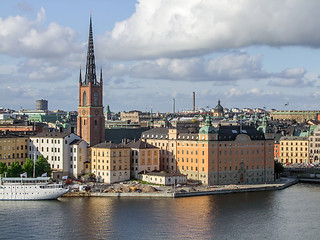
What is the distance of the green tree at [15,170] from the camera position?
345ft

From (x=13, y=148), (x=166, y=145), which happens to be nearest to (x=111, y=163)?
(x=166, y=145)

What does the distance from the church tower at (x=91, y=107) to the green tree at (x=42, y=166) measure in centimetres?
1198

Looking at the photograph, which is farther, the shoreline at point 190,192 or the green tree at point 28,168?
the green tree at point 28,168

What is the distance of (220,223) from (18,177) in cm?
3774

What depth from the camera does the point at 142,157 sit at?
375 feet

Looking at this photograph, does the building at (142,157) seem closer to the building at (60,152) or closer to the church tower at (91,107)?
the church tower at (91,107)

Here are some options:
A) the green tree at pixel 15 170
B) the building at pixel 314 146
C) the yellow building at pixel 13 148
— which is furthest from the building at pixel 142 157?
the building at pixel 314 146

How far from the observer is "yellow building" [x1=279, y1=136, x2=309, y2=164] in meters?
151

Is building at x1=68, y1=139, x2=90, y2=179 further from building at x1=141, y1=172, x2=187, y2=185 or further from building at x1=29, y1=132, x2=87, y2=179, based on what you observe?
building at x1=141, y1=172, x2=187, y2=185

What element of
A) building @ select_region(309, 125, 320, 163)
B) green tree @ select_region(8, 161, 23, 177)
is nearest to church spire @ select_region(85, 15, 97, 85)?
green tree @ select_region(8, 161, 23, 177)

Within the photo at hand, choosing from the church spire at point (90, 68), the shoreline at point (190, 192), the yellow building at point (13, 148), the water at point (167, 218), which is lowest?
the water at point (167, 218)

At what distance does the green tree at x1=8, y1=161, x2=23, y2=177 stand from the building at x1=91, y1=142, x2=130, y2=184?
12568 mm

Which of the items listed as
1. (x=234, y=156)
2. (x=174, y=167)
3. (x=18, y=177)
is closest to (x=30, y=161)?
(x=18, y=177)

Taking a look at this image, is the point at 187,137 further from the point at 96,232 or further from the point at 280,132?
the point at 280,132
